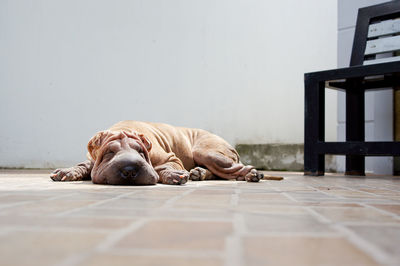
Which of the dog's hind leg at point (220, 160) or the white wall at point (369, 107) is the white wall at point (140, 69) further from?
the dog's hind leg at point (220, 160)

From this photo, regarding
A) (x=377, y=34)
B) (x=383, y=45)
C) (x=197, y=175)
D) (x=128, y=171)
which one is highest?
(x=377, y=34)

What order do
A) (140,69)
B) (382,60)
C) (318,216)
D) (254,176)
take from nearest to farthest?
(318,216) → (254,176) → (382,60) → (140,69)

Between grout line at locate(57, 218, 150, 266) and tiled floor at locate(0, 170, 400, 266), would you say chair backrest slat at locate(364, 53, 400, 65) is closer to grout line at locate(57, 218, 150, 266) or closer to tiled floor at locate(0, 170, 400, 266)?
tiled floor at locate(0, 170, 400, 266)

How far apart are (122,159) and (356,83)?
2.97 meters

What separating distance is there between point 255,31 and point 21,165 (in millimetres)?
4170

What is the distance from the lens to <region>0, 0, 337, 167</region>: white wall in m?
5.63

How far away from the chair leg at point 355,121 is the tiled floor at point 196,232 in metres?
2.70

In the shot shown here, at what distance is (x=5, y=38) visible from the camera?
646cm

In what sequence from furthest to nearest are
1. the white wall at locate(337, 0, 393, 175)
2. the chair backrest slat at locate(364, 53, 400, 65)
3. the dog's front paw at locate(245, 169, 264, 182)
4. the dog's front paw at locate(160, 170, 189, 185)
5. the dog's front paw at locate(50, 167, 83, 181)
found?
the white wall at locate(337, 0, 393, 175)
the chair backrest slat at locate(364, 53, 400, 65)
the dog's front paw at locate(245, 169, 264, 182)
the dog's front paw at locate(50, 167, 83, 181)
the dog's front paw at locate(160, 170, 189, 185)

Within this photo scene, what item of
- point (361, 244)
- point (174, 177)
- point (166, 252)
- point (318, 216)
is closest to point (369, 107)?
point (174, 177)

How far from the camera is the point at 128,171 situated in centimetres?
276

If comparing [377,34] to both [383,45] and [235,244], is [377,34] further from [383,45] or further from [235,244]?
[235,244]

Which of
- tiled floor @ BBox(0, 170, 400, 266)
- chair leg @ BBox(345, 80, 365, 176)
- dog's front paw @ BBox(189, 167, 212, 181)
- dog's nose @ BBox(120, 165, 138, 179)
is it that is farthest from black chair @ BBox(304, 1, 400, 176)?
tiled floor @ BBox(0, 170, 400, 266)

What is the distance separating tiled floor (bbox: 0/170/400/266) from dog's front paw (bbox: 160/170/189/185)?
0.97 metres
